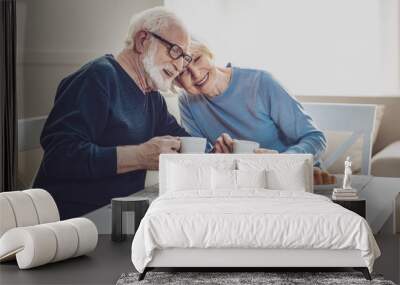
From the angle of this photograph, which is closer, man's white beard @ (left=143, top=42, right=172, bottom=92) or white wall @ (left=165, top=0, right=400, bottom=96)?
white wall @ (left=165, top=0, right=400, bottom=96)

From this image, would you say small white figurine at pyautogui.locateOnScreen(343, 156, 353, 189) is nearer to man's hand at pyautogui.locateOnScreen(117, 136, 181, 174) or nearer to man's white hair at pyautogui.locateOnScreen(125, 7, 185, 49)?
man's hand at pyautogui.locateOnScreen(117, 136, 181, 174)

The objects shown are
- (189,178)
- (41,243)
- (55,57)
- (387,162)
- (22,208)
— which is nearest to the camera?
(41,243)

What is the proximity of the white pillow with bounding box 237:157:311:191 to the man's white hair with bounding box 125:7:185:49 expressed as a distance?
1.74 meters

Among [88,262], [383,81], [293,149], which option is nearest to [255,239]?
[88,262]

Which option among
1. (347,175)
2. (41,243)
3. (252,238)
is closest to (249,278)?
(252,238)

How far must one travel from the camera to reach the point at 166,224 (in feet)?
17.5

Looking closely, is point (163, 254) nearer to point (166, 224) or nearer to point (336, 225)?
point (166, 224)

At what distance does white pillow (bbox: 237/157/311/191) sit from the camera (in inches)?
280

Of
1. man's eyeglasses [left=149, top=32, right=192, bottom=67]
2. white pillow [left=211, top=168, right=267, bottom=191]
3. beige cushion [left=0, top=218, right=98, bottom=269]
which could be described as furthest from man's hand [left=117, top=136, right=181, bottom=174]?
beige cushion [left=0, top=218, right=98, bottom=269]

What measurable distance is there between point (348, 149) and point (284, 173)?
3.18 ft

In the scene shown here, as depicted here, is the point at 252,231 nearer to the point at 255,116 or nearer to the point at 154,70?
the point at 255,116

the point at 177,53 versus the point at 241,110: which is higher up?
the point at 177,53

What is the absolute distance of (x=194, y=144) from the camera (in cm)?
786

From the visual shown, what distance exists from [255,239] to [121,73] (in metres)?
3.24
